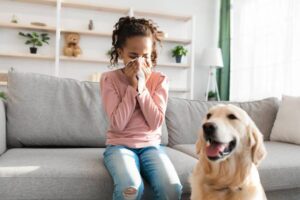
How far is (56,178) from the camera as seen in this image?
1.27 metres

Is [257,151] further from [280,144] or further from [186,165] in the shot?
[280,144]

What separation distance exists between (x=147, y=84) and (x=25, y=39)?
3172 millimetres

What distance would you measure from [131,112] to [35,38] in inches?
123

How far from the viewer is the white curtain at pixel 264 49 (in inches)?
130

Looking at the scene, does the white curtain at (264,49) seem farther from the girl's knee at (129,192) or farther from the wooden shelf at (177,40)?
the girl's knee at (129,192)

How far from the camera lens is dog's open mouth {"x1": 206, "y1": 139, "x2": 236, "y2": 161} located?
A: 1168 millimetres

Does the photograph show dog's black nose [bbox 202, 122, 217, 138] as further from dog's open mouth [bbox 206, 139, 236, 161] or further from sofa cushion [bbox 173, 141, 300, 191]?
sofa cushion [bbox 173, 141, 300, 191]

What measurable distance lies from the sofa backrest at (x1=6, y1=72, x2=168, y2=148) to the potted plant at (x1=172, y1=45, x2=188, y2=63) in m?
2.79

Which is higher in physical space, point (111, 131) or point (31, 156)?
point (111, 131)

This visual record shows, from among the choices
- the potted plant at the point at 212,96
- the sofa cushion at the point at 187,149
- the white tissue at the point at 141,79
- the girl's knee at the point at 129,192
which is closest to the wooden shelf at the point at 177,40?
the potted plant at the point at 212,96

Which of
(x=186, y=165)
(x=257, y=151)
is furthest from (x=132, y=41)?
(x=257, y=151)

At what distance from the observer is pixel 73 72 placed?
14.3 ft

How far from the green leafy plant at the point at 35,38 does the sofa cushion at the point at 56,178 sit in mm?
2992

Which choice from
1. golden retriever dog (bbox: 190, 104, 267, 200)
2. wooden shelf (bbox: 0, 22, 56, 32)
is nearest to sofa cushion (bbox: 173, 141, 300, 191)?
golden retriever dog (bbox: 190, 104, 267, 200)
